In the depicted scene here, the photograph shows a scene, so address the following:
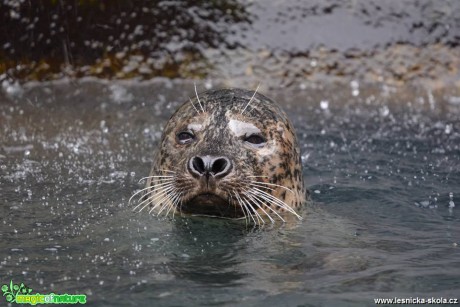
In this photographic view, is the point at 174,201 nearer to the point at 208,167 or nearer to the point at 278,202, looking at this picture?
the point at 208,167

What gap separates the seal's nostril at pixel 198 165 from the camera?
18.3 ft

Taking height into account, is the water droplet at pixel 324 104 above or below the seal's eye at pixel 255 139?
below

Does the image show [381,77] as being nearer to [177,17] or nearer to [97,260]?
[177,17]

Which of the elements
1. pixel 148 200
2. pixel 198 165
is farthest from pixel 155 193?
pixel 198 165

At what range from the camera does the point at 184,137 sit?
245 inches

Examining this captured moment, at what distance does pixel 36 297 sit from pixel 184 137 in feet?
6.37

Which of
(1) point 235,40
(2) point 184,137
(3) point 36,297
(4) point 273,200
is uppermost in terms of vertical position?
(1) point 235,40

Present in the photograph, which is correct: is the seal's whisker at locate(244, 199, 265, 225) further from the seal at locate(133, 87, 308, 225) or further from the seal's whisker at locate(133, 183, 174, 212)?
the seal's whisker at locate(133, 183, 174, 212)

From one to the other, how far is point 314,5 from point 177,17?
1594 millimetres

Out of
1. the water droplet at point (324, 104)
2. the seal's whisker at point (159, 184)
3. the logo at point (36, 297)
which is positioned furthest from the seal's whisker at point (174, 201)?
the water droplet at point (324, 104)

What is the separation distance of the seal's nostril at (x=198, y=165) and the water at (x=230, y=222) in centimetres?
45

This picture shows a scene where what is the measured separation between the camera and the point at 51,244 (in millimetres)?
5562

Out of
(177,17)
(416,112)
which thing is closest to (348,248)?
(416,112)

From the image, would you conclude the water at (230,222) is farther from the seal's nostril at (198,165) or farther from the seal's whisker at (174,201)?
the seal's nostril at (198,165)
